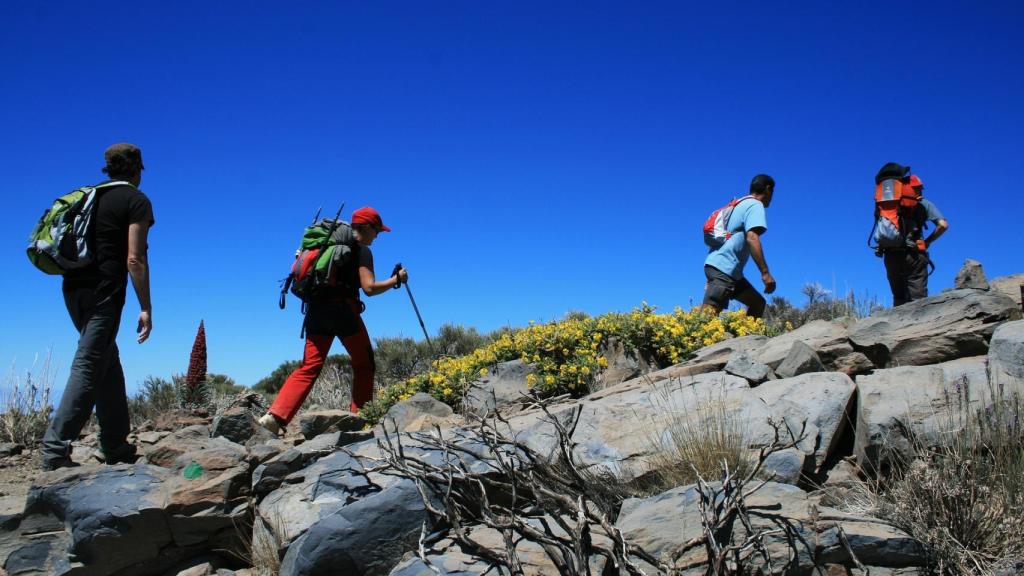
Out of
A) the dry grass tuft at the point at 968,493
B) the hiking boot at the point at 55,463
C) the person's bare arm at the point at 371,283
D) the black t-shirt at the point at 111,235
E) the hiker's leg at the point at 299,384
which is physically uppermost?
the black t-shirt at the point at 111,235

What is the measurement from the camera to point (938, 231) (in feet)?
25.8

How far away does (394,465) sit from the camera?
421cm

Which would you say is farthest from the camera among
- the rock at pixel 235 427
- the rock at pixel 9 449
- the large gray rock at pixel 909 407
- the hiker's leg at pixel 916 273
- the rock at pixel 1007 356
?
the hiker's leg at pixel 916 273

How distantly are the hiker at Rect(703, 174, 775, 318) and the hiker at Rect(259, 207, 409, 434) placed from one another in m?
3.43

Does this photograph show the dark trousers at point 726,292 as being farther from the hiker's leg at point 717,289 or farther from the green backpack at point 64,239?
the green backpack at point 64,239

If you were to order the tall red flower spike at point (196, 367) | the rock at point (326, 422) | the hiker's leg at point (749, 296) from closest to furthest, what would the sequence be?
the rock at point (326, 422)
the hiker's leg at point (749, 296)
the tall red flower spike at point (196, 367)

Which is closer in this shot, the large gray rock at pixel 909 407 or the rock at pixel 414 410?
the large gray rock at pixel 909 407

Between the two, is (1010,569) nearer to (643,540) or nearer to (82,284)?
(643,540)

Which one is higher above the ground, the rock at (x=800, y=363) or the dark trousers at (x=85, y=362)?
the dark trousers at (x=85, y=362)

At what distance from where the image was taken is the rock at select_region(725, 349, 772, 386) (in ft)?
16.9

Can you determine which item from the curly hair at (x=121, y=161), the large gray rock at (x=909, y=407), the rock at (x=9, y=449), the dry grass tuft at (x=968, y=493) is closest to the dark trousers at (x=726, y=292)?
the large gray rock at (x=909, y=407)

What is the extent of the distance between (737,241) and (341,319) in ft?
13.7

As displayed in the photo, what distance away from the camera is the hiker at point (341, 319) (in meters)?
6.27

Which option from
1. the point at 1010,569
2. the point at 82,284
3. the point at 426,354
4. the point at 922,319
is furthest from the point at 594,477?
the point at 426,354
